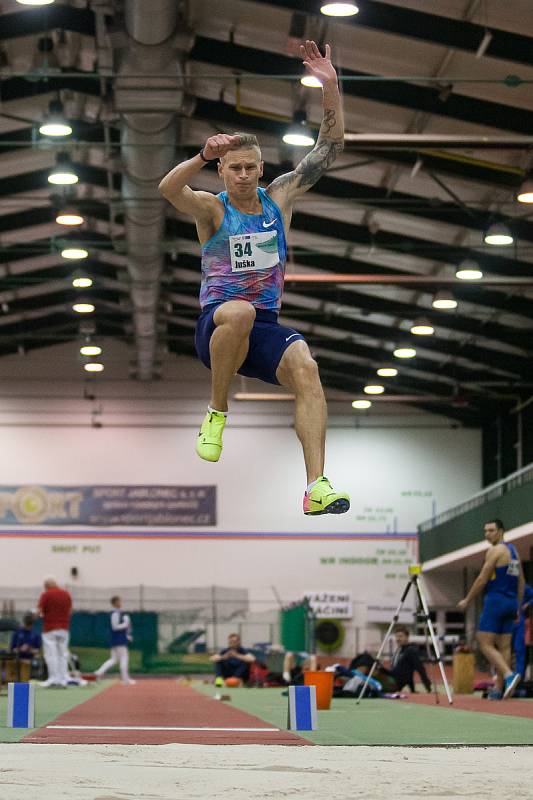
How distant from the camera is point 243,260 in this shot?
6617mm

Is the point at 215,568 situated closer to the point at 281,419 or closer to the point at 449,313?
the point at 281,419

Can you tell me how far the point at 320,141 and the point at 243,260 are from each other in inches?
37.2

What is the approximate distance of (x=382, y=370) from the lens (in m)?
34.8

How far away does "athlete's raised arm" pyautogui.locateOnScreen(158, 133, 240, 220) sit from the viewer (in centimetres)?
622

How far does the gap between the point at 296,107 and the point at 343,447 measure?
788 inches

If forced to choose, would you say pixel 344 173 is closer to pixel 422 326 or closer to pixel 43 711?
pixel 422 326

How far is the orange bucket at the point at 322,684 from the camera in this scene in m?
12.3

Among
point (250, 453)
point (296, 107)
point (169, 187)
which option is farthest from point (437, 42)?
point (250, 453)

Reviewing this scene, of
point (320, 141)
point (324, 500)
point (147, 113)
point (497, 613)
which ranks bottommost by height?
point (497, 613)

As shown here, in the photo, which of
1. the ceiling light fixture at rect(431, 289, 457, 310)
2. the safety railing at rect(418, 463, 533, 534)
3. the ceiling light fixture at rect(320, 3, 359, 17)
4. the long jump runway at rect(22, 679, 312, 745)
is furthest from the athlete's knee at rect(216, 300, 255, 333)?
the safety railing at rect(418, 463, 533, 534)

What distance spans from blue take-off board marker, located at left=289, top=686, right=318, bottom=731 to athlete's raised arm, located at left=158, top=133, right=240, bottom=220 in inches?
145

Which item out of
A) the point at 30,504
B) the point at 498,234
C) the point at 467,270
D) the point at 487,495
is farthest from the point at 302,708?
the point at 30,504

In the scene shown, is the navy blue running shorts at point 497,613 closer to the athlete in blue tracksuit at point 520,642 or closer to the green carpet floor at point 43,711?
the athlete in blue tracksuit at point 520,642

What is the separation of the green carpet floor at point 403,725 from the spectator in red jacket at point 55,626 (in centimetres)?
580
